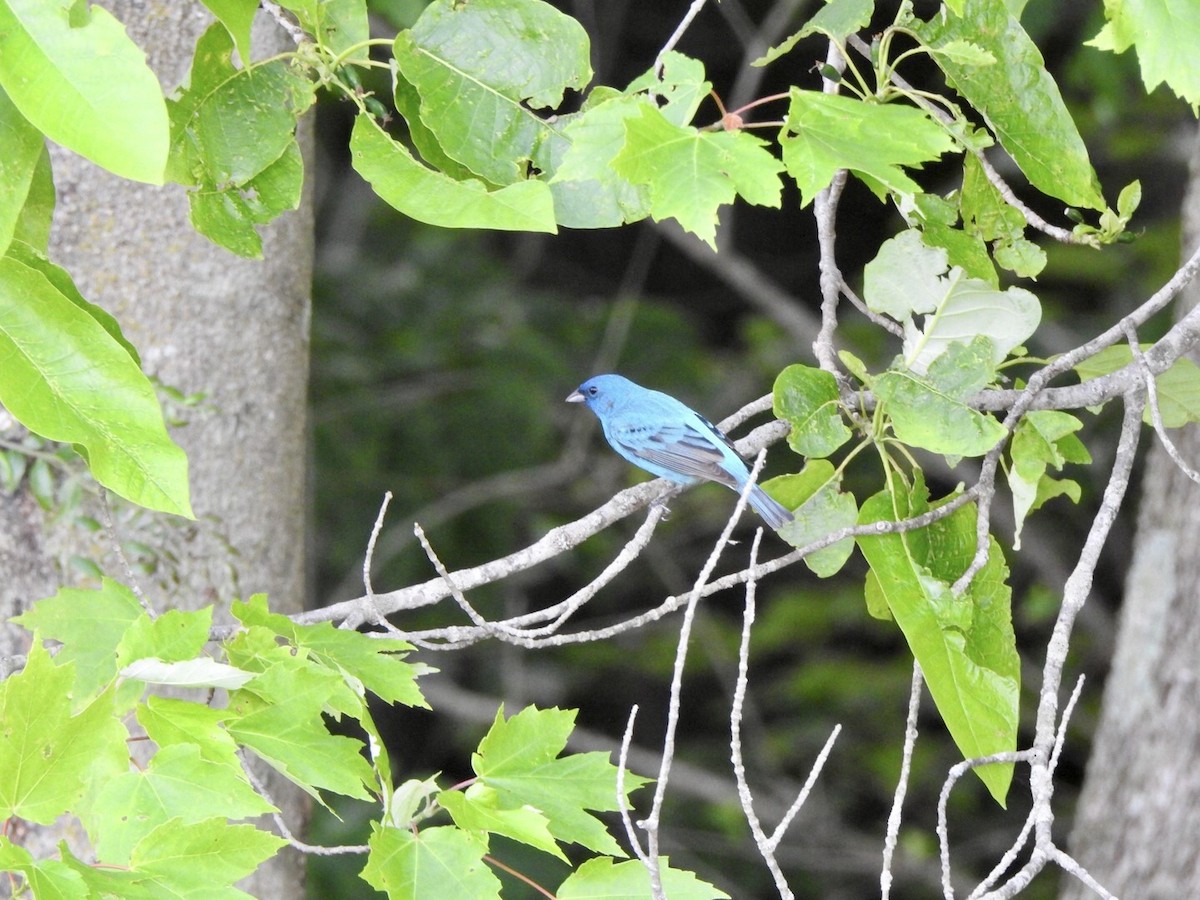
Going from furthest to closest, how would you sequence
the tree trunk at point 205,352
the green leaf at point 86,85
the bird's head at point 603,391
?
1. the bird's head at point 603,391
2. the tree trunk at point 205,352
3. the green leaf at point 86,85

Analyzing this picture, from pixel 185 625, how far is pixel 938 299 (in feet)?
4.25

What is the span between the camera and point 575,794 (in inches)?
79.8

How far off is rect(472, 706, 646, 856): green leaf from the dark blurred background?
3462 millimetres

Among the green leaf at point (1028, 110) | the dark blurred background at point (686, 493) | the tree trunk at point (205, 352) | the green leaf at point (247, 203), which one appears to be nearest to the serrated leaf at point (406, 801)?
the green leaf at point (247, 203)

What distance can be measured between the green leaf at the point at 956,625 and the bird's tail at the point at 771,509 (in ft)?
0.44

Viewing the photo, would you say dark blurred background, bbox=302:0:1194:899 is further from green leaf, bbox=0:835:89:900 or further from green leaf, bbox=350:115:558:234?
green leaf, bbox=0:835:89:900

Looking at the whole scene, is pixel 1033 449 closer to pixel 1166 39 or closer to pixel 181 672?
pixel 1166 39

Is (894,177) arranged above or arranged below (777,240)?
above

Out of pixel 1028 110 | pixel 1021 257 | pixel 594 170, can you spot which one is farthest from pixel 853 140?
pixel 1021 257

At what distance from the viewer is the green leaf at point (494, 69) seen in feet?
6.50

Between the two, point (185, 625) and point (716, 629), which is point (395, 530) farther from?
point (185, 625)

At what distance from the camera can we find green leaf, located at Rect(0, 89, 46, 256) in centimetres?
165

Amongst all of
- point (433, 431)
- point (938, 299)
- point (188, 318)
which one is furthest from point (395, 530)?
point (938, 299)

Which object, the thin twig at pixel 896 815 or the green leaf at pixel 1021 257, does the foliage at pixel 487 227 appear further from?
the thin twig at pixel 896 815
